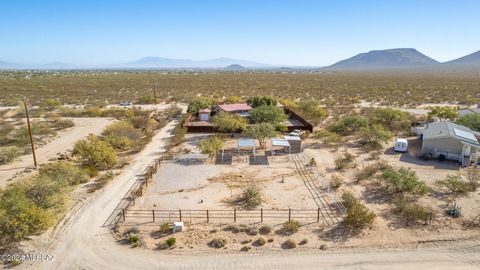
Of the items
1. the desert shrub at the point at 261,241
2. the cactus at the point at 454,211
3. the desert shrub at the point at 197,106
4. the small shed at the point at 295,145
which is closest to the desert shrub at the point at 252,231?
the desert shrub at the point at 261,241

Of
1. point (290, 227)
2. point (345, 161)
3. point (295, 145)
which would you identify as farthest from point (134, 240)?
point (295, 145)

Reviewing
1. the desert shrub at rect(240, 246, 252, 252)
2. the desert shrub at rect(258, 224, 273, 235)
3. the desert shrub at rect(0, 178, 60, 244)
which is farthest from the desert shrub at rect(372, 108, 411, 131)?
the desert shrub at rect(0, 178, 60, 244)

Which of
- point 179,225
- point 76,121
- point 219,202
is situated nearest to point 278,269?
point 179,225

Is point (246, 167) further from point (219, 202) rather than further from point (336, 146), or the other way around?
point (336, 146)

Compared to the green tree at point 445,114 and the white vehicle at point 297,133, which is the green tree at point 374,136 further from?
the green tree at point 445,114

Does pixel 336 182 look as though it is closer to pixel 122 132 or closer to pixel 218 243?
pixel 218 243
